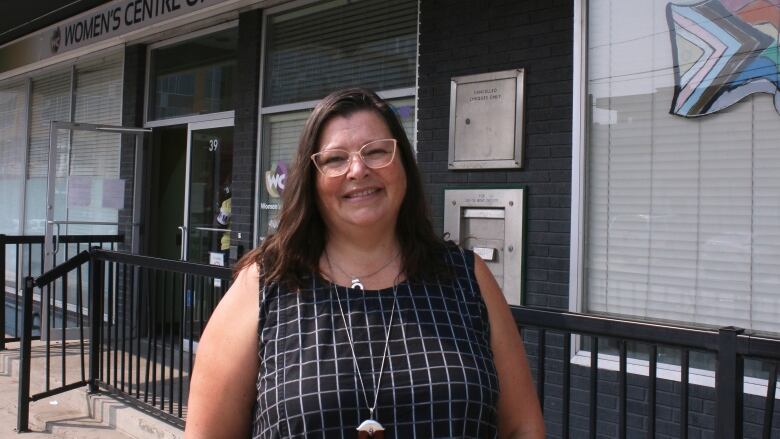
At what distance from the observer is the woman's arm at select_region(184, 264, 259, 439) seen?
154 cm

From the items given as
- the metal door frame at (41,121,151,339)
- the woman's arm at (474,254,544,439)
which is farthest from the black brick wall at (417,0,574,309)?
the metal door frame at (41,121,151,339)

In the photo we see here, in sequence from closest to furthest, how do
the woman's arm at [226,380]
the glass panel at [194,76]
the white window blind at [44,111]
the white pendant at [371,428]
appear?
1. the white pendant at [371,428]
2. the woman's arm at [226,380]
3. the glass panel at [194,76]
4. the white window blind at [44,111]

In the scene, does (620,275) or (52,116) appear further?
(52,116)

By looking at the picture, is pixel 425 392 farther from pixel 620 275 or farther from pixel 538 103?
pixel 538 103

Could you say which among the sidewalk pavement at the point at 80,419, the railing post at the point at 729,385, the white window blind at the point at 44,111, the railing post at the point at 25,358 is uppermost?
the white window blind at the point at 44,111

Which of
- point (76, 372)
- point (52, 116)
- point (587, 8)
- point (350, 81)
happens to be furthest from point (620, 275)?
point (52, 116)

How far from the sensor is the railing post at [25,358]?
4635mm

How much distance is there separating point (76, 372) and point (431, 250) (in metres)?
5.03

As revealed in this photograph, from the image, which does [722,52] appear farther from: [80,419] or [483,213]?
[80,419]

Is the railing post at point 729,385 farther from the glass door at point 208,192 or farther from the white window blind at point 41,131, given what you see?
the white window blind at point 41,131

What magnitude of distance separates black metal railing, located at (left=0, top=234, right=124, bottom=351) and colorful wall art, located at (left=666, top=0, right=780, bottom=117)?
14.6 feet

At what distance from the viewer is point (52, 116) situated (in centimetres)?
934

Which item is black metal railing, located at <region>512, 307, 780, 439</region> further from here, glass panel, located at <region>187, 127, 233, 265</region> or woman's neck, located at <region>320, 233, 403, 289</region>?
glass panel, located at <region>187, 127, 233, 265</region>

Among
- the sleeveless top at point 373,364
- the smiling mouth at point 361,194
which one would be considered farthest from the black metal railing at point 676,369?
the smiling mouth at point 361,194
